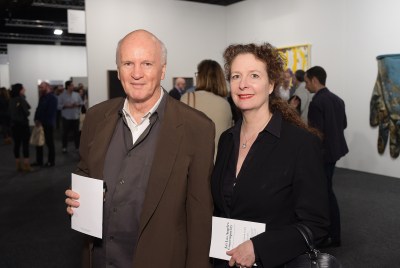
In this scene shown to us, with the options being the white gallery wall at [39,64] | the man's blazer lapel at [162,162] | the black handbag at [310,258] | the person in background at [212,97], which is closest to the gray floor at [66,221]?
the person in background at [212,97]

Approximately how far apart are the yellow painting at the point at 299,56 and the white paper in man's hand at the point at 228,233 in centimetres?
711

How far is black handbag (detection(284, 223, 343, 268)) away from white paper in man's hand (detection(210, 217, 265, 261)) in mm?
154

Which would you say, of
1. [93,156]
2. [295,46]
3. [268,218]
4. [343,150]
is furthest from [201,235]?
[295,46]

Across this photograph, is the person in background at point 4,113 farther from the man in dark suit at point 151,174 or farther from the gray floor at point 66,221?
the man in dark suit at point 151,174

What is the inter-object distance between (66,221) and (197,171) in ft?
12.6

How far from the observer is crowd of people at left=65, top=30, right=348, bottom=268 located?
1479mm

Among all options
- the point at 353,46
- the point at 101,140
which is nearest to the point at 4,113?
the point at 353,46

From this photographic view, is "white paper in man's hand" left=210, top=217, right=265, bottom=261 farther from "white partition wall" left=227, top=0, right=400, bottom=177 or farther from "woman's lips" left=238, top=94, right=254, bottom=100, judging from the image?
"white partition wall" left=227, top=0, right=400, bottom=177

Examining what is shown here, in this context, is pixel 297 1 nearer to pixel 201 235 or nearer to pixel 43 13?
pixel 201 235

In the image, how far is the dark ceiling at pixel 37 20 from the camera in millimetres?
10977

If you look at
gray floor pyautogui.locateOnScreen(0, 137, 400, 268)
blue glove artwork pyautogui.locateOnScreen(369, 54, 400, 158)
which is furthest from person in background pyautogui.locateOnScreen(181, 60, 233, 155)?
blue glove artwork pyautogui.locateOnScreen(369, 54, 400, 158)

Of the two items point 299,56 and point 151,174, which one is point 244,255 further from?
point 299,56

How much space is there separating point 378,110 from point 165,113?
632 centimetres

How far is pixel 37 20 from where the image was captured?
47.8 ft
